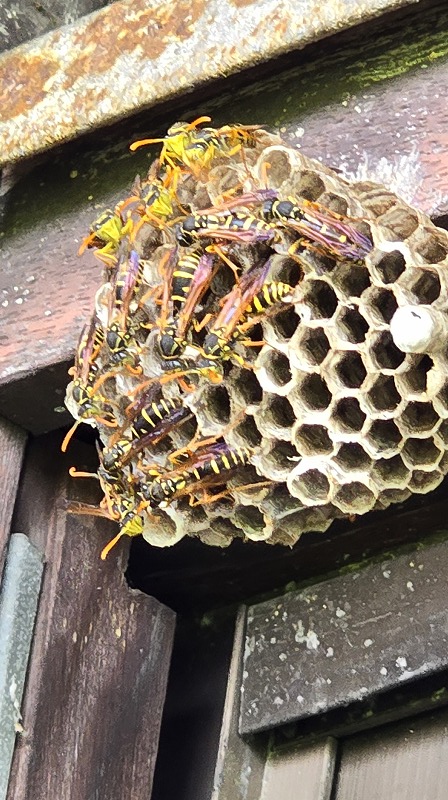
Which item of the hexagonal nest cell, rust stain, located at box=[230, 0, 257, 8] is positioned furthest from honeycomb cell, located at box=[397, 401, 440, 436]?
rust stain, located at box=[230, 0, 257, 8]

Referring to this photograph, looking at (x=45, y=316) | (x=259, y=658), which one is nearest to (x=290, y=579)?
(x=259, y=658)

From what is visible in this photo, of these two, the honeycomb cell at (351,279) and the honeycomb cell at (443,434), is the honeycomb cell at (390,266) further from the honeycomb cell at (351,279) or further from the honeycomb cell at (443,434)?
the honeycomb cell at (443,434)

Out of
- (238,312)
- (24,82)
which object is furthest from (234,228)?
(24,82)

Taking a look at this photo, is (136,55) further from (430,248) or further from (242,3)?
(430,248)

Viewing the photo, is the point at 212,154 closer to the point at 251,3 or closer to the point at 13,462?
the point at 251,3

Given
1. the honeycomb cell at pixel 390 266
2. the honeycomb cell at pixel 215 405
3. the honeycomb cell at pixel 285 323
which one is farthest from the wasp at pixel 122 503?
the honeycomb cell at pixel 390 266

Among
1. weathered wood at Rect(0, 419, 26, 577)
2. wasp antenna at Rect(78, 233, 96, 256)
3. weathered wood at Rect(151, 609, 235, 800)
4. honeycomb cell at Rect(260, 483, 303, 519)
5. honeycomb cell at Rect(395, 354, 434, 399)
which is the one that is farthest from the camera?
weathered wood at Rect(151, 609, 235, 800)

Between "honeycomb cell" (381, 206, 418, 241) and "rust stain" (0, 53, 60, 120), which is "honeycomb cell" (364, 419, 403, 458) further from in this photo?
"rust stain" (0, 53, 60, 120)
